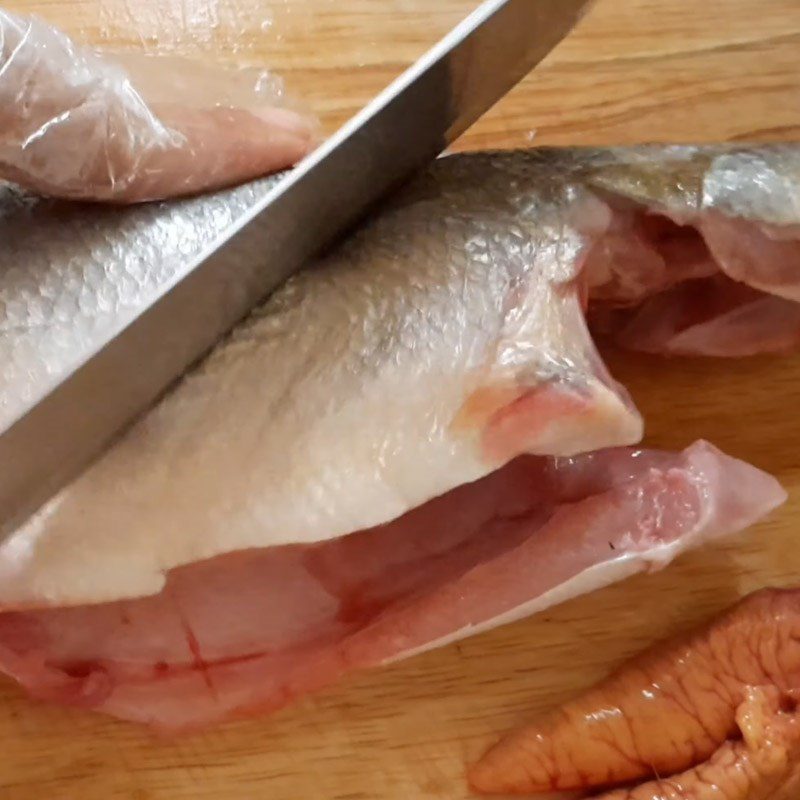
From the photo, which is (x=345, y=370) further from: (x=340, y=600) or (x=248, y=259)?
(x=340, y=600)

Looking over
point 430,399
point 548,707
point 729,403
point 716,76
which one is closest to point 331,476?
point 430,399

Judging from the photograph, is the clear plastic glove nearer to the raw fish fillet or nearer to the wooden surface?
the wooden surface

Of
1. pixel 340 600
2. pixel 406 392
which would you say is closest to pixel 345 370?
pixel 406 392

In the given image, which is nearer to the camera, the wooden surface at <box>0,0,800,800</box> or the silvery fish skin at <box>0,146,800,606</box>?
the silvery fish skin at <box>0,146,800,606</box>

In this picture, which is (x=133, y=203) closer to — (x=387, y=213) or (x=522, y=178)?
(x=387, y=213)

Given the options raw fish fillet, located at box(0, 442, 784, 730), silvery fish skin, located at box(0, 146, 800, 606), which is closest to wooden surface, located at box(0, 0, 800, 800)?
raw fish fillet, located at box(0, 442, 784, 730)


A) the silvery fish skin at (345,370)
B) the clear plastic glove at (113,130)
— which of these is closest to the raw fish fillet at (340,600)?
the silvery fish skin at (345,370)
